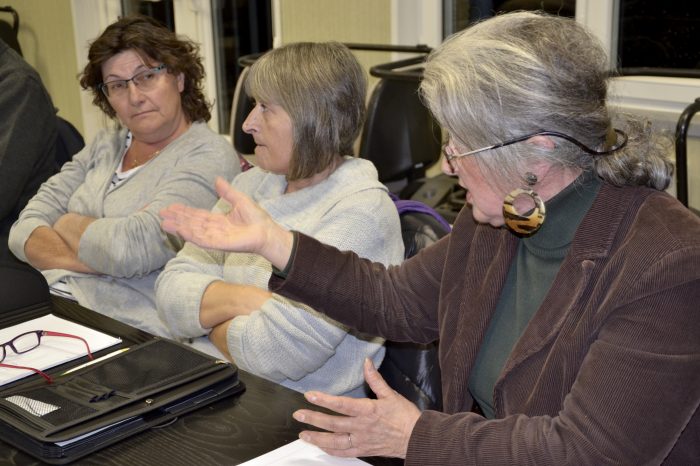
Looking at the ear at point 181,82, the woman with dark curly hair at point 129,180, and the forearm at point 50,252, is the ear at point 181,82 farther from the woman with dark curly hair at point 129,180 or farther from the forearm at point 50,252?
the forearm at point 50,252

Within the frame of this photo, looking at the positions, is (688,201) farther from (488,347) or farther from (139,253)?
(139,253)

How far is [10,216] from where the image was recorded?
2.88 m

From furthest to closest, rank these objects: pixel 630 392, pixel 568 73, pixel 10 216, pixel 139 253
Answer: pixel 10 216 < pixel 139 253 < pixel 568 73 < pixel 630 392

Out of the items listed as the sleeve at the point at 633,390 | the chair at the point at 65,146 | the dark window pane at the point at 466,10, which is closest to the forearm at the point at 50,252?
the chair at the point at 65,146

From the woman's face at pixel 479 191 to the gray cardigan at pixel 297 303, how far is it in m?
0.45

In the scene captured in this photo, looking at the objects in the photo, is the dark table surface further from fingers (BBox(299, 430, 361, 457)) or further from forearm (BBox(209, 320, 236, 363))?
forearm (BBox(209, 320, 236, 363))

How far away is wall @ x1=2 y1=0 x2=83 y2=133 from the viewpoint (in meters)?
5.38

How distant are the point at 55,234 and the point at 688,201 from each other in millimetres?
1818

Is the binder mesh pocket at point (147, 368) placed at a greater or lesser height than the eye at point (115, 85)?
lesser

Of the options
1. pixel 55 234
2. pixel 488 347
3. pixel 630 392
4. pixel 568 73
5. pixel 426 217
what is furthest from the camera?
pixel 55 234

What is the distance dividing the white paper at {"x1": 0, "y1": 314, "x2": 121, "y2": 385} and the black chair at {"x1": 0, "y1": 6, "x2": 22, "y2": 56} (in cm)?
382

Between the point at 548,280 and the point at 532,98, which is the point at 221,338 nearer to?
the point at 548,280

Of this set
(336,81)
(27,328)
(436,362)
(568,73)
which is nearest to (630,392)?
(568,73)

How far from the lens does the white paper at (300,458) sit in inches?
52.6
